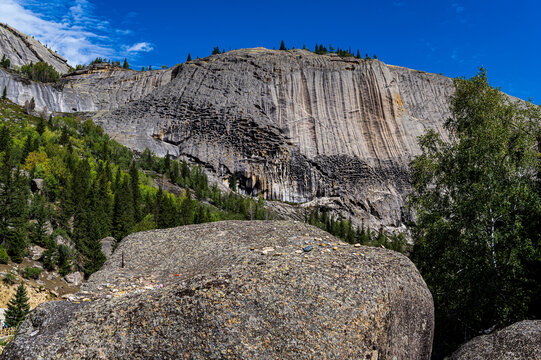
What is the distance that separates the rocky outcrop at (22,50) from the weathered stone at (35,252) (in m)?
123

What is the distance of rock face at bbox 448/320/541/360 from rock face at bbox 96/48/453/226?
8636 cm

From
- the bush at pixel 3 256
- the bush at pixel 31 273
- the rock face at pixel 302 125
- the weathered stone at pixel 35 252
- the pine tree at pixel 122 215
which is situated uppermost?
the rock face at pixel 302 125

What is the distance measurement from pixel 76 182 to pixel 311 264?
53879mm

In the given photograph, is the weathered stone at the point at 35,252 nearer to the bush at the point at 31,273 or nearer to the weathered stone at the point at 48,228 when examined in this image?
the weathered stone at the point at 48,228

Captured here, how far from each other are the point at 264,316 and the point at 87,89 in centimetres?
12678

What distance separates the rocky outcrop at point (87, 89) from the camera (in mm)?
105312

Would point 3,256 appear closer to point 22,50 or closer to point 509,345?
point 509,345

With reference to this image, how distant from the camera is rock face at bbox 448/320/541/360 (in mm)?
9383

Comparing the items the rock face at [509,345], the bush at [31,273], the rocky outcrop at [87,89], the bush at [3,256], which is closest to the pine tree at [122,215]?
the bush at [31,273]

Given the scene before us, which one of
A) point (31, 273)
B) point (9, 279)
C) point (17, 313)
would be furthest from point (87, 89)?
point (17, 313)

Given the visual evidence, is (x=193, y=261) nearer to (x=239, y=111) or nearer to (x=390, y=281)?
(x=390, y=281)

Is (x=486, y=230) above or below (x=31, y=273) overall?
above

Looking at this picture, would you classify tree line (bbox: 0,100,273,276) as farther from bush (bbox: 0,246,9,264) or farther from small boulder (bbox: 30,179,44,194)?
small boulder (bbox: 30,179,44,194)

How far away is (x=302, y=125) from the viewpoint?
101 metres
